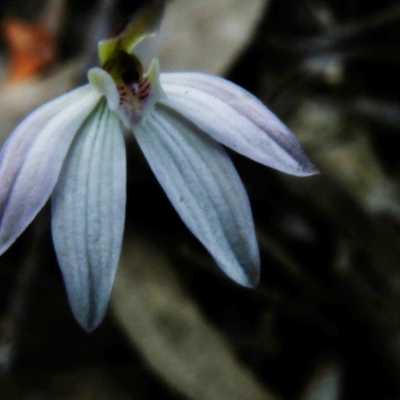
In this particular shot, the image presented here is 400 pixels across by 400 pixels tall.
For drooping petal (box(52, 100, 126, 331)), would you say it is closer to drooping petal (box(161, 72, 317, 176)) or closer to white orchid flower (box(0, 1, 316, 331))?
white orchid flower (box(0, 1, 316, 331))

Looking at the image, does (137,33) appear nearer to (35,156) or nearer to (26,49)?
(35,156)

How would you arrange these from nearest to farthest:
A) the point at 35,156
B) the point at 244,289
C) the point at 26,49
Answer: the point at 35,156
the point at 244,289
the point at 26,49

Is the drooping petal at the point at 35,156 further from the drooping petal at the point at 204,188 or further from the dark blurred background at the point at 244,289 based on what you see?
the dark blurred background at the point at 244,289

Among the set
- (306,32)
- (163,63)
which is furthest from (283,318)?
(306,32)

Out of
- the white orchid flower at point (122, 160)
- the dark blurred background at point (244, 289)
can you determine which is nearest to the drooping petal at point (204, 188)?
the white orchid flower at point (122, 160)

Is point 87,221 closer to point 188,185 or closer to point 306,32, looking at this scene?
point 188,185

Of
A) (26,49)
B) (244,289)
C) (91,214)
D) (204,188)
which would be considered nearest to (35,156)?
(91,214)
